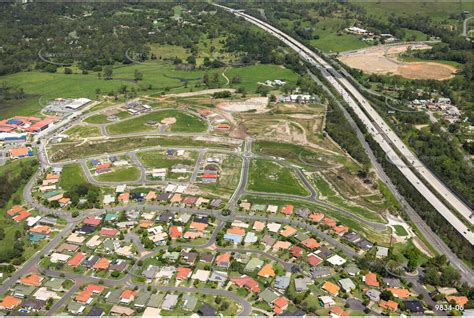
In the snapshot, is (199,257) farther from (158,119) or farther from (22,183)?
(158,119)

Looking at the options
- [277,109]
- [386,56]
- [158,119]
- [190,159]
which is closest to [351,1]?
[386,56]

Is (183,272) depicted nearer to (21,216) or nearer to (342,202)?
(21,216)

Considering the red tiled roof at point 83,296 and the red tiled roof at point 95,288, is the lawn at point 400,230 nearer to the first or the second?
the red tiled roof at point 95,288

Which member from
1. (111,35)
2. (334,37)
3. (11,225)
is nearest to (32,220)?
(11,225)

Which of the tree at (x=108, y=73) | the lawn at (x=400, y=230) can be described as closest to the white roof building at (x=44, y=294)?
the lawn at (x=400, y=230)

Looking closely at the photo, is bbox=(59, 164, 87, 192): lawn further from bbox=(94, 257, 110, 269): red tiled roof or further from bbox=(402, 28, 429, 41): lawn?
bbox=(402, 28, 429, 41): lawn

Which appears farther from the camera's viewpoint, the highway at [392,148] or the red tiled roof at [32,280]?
the highway at [392,148]

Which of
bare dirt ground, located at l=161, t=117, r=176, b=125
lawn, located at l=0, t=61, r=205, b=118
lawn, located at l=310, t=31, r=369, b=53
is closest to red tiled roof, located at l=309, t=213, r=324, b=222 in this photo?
bare dirt ground, located at l=161, t=117, r=176, b=125
